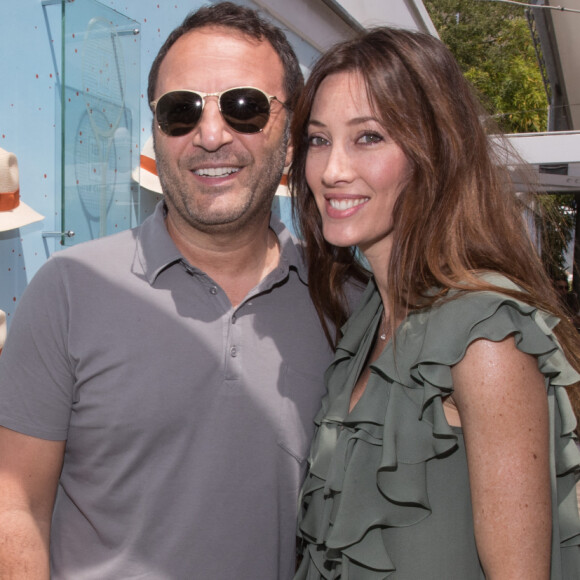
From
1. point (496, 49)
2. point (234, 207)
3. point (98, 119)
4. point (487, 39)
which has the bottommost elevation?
point (234, 207)

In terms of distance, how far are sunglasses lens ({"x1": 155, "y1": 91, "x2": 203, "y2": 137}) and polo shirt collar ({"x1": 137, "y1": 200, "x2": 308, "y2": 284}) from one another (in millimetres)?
258

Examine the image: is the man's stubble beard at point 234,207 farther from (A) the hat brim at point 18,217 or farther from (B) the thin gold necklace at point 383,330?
(A) the hat brim at point 18,217

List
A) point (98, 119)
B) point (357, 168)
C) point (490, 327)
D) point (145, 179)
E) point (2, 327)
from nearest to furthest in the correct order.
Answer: point (490, 327) → point (357, 168) → point (2, 327) → point (98, 119) → point (145, 179)

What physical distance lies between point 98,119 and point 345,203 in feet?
6.94

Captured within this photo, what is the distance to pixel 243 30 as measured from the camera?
221 centimetres

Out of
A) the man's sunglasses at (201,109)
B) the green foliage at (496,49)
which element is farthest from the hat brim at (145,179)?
the green foliage at (496,49)

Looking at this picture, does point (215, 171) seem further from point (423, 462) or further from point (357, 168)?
point (423, 462)

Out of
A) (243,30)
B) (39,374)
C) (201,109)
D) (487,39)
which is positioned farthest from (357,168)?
(487,39)

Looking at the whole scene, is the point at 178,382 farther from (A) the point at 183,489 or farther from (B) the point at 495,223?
(B) the point at 495,223

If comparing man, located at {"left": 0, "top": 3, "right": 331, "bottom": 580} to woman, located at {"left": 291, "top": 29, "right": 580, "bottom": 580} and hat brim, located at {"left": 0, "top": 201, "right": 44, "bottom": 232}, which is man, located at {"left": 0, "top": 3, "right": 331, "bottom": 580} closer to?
woman, located at {"left": 291, "top": 29, "right": 580, "bottom": 580}

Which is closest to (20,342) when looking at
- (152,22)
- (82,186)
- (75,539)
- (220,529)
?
(75,539)

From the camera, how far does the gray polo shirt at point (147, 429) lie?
1.74m

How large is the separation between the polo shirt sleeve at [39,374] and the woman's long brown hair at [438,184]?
87 centimetres

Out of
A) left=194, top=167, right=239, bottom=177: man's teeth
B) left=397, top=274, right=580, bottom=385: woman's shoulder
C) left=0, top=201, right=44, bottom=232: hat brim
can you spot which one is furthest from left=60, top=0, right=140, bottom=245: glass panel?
left=397, top=274, right=580, bottom=385: woman's shoulder
